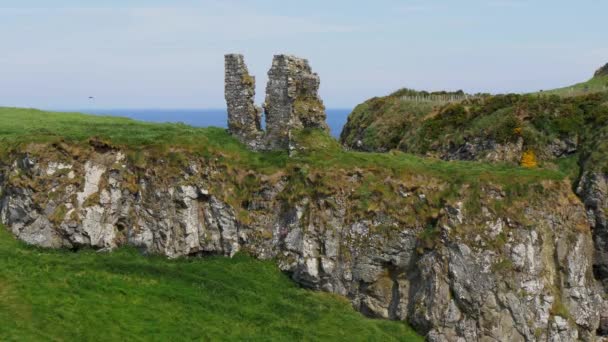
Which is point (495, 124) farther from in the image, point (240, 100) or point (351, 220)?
Result: point (240, 100)

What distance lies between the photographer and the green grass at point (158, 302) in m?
23.4

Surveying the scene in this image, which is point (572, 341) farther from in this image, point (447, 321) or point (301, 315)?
point (301, 315)

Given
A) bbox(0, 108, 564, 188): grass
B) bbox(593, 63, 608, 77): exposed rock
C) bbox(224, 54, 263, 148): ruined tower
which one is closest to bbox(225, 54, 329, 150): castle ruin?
bbox(224, 54, 263, 148): ruined tower

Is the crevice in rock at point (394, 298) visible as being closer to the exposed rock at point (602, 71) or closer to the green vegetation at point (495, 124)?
the green vegetation at point (495, 124)

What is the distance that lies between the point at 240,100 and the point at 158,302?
1517 cm

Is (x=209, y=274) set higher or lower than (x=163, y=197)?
lower

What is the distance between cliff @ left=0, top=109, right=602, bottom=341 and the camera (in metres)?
30.4

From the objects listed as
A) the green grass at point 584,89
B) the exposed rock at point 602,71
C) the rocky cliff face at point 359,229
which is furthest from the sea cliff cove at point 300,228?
the exposed rock at point 602,71

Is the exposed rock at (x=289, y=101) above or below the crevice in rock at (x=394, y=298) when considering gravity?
above

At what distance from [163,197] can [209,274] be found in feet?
17.9

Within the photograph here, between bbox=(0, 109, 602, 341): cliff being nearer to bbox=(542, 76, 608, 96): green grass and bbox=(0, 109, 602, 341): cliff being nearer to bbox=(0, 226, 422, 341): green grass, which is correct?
bbox=(0, 226, 422, 341): green grass

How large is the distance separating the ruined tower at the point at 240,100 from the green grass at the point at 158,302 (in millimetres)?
8546

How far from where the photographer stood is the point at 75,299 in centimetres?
2458

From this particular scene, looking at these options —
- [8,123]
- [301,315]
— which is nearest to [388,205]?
[301,315]
